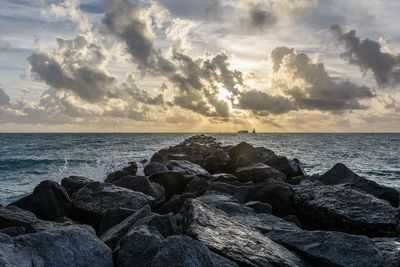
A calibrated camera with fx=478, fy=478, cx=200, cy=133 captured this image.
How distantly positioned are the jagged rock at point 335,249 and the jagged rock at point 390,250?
0.19 metres

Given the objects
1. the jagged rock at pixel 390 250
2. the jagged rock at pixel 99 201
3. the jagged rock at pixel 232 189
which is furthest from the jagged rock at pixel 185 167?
the jagged rock at pixel 390 250

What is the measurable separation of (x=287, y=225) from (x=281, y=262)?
2.24 m

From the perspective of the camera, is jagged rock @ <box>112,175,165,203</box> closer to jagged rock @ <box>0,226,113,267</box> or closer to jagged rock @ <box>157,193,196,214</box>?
jagged rock @ <box>157,193,196,214</box>

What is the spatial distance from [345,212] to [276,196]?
6.55 ft

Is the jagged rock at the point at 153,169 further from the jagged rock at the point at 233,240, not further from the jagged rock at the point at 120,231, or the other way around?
the jagged rock at the point at 233,240

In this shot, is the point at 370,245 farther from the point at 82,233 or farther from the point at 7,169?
the point at 7,169

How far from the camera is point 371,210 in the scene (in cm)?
865

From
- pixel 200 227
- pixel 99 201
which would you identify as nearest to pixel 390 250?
pixel 200 227

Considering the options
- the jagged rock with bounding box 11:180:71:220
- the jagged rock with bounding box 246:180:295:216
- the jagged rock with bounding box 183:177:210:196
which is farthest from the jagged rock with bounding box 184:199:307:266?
the jagged rock with bounding box 183:177:210:196

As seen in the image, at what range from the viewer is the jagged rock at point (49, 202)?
9812 millimetres

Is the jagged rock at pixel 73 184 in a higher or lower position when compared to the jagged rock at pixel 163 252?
lower

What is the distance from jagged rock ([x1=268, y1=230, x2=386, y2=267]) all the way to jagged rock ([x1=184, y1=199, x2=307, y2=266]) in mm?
180

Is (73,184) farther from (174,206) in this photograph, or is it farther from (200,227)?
(200,227)

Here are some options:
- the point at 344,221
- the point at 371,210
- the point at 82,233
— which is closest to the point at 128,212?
the point at 82,233
